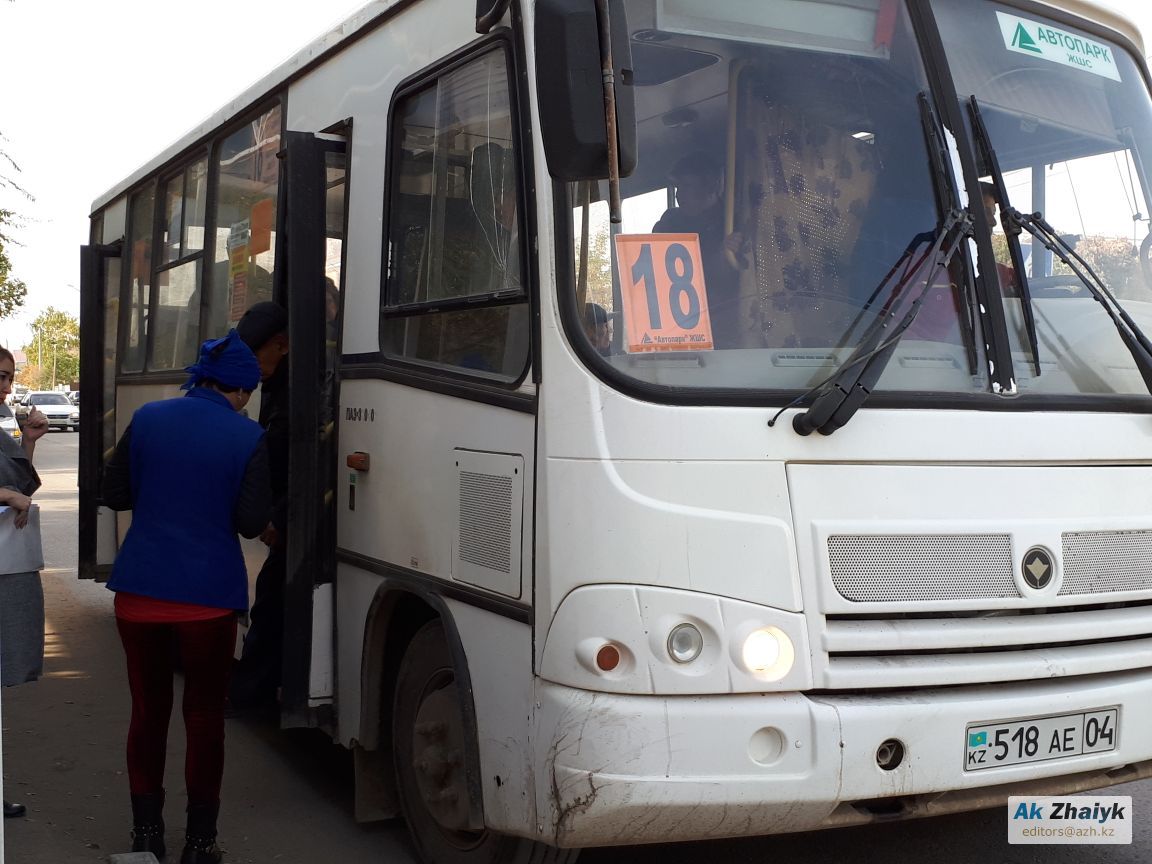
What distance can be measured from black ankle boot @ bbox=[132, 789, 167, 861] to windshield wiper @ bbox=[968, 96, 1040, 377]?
10.9ft

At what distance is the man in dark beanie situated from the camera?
5.53 meters

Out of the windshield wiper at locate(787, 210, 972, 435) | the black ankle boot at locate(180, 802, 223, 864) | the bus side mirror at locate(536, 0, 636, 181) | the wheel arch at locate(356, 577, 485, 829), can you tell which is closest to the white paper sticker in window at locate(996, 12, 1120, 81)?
the windshield wiper at locate(787, 210, 972, 435)

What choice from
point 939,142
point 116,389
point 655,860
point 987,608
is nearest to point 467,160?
point 939,142

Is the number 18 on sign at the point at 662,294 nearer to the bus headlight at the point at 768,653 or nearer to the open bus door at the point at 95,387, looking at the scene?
the bus headlight at the point at 768,653

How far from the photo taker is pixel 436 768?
4500 mm

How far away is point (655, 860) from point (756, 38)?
9.14 feet

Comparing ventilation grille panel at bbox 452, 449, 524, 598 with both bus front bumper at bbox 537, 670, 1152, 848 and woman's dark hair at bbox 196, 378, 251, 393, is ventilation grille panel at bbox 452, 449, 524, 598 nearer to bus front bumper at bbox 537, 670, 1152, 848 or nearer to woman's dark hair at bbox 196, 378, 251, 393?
bus front bumper at bbox 537, 670, 1152, 848

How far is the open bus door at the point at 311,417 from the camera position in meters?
5.14

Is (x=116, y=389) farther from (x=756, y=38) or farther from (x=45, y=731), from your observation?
(x=756, y=38)

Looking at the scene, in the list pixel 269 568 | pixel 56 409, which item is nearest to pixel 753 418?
pixel 269 568

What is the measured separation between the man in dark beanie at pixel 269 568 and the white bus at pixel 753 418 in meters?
0.78

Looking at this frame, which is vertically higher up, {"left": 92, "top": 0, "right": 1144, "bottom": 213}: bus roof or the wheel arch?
{"left": 92, "top": 0, "right": 1144, "bottom": 213}: bus roof

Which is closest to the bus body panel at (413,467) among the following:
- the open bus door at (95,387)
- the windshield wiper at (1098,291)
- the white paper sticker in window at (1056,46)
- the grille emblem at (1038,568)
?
the grille emblem at (1038,568)

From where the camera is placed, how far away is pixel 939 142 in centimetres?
418
